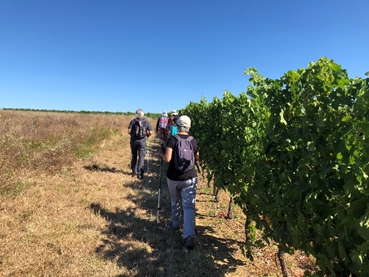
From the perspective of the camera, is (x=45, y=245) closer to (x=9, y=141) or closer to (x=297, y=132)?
(x=297, y=132)

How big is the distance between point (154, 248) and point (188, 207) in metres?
0.89

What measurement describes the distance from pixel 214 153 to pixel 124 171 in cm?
485

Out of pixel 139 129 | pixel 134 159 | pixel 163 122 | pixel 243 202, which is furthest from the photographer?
pixel 163 122

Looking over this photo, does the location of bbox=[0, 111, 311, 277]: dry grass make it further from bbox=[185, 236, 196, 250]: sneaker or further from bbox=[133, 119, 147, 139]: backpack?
bbox=[133, 119, 147, 139]: backpack

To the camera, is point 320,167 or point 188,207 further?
point 188,207

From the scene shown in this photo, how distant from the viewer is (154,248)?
485 cm

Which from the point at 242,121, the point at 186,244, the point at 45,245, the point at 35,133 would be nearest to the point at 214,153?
the point at 242,121

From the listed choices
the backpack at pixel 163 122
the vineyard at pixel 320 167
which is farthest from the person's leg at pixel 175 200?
the backpack at pixel 163 122

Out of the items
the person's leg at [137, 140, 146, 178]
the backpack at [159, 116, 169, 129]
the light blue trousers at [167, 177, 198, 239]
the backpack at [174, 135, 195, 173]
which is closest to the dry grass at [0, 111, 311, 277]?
the light blue trousers at [167, 177, 198, 239]

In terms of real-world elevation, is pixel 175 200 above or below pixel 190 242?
above

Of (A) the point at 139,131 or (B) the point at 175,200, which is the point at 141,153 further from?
(B) the point at 175,200

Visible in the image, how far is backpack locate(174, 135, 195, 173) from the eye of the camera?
487 cm

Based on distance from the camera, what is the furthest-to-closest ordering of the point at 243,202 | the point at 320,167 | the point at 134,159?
the point at 134,159 < the point at 243,202 < the point at 320,167

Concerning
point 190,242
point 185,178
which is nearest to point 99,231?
point 190,242
